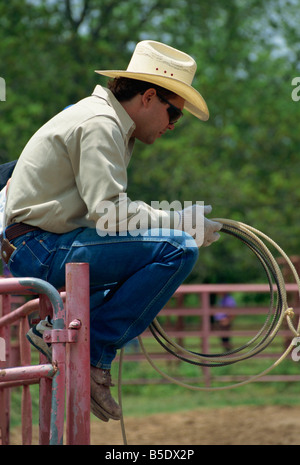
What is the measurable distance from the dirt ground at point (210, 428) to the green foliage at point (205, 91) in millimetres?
6805

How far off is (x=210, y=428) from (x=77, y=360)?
16.6 ft

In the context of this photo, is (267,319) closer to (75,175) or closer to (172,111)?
(172,111)

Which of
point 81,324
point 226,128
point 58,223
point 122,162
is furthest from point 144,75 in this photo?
point 226,128

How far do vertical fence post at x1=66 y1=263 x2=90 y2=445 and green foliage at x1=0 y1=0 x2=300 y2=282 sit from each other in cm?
1115

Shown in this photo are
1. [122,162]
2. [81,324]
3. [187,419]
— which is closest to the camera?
[81,324]

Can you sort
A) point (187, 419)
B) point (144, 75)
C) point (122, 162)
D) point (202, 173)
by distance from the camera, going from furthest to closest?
1. point (202, 173)
2. point (187, 419)
3. point (144, 75)
4. point (122, 162)

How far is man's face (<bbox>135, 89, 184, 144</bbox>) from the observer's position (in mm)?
3188

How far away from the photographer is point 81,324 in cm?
256

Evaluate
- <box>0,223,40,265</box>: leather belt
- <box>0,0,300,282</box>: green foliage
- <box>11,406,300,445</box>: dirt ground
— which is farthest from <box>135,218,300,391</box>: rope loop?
<box>0,0,300,282</box>: green foliage

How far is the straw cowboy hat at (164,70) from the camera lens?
316cm

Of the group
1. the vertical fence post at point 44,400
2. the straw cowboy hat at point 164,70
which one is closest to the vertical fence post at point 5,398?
the vertical fence post at point 44,400

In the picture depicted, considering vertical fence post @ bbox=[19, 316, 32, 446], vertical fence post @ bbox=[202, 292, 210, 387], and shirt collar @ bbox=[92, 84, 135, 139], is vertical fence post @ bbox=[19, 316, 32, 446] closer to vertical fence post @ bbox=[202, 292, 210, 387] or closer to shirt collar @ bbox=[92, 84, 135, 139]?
shirt collar @ bbox=[92, 84, 135, 139]
